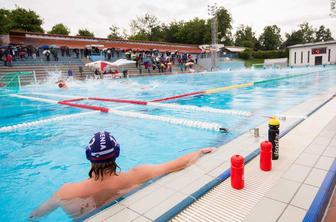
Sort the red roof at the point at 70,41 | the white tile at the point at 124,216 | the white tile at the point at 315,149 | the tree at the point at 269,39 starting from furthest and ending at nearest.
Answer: the tree at the point at 269,39 < the red roof at the point at 70,41 < the white tile at the point at 315,149 < the white tile at the point at 124,216

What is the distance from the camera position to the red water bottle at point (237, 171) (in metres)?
2.26

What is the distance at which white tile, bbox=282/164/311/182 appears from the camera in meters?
2.43

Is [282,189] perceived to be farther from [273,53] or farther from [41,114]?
[273,53]

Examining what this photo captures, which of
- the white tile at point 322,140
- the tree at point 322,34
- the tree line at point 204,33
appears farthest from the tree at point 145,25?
the white tile at point 322,140

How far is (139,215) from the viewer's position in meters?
1.98

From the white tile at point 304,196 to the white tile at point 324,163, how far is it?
493 mm

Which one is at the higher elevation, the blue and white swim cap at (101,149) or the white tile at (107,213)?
the blue and white swim cap at (101,149)

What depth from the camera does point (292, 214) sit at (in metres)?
1.88

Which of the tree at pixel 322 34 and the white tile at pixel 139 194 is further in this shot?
the tree at pixel 322 34

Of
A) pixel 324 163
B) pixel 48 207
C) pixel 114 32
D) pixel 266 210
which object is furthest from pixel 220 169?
pixel 114 32

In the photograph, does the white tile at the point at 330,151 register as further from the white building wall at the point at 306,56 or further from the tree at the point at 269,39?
the tree at the point at 269,39

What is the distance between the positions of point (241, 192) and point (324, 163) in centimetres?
110

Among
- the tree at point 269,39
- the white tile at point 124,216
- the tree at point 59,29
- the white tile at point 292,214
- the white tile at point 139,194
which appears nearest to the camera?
the white tile at point 292,214

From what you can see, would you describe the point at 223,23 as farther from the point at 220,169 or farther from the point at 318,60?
the point at 220,169
